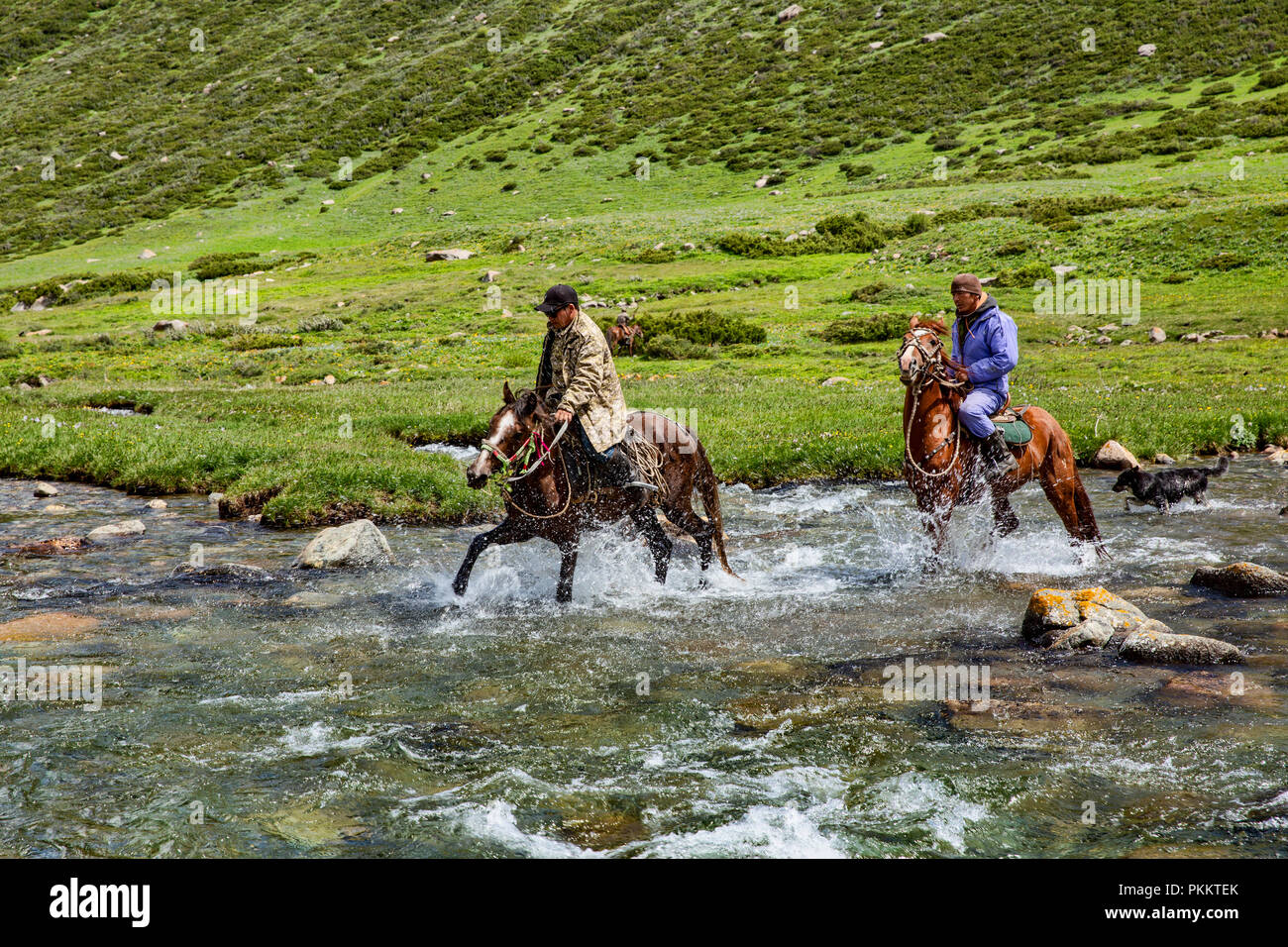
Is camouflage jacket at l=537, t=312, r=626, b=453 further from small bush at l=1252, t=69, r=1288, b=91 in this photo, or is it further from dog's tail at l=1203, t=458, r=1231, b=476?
small bush at l=1252, t=69, r=1288, b=91

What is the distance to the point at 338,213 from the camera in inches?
3241

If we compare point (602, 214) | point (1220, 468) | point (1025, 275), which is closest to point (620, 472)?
point (1220, 468)

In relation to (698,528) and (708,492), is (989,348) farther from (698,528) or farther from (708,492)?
(698,528)

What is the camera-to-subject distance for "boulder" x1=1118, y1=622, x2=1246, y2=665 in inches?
331

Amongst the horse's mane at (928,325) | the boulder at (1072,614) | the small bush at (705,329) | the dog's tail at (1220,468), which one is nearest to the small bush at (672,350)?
the small bush at (705,329)

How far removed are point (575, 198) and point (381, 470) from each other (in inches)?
2618

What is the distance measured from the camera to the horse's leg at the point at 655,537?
11.9m

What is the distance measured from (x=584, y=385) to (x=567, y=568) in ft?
6.94

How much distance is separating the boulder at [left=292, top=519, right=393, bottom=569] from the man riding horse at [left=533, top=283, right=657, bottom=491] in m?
3.50

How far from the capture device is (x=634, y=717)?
7.74 m

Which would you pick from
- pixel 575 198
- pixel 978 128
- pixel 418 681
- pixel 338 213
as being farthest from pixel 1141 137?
pixel 418 681
